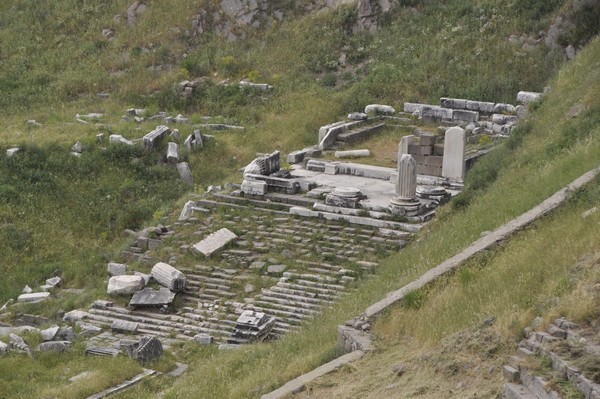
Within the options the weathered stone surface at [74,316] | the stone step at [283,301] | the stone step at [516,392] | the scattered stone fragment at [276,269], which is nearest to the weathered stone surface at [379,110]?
the scattered stone fragment at [276,269]

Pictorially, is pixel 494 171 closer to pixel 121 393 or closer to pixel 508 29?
pixel 121 393

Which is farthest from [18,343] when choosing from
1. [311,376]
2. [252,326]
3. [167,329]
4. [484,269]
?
[484,269]

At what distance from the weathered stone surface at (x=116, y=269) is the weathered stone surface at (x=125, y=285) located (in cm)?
99

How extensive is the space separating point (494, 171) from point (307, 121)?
10184 mm

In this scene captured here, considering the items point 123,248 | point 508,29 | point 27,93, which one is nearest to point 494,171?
point 123,248

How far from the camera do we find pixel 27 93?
35.8 m

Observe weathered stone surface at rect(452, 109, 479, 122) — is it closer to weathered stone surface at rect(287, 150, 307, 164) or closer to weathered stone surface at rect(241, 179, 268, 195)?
weathered stone surface at rect(287, 150, 307, 164)

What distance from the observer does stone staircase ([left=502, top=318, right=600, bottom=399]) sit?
10797mm

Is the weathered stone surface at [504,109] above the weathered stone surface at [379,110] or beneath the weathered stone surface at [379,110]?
above

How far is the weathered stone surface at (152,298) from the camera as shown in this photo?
70.1 ft

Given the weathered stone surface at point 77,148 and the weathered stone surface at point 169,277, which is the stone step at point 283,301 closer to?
the weathered stone surface at point 169,277

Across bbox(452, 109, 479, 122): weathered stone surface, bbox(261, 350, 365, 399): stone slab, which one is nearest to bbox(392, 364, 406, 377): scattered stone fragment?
bbox(261, 350, 365, 399): stone slab

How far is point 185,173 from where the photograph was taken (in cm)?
2995

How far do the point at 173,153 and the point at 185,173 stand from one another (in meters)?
0.77
